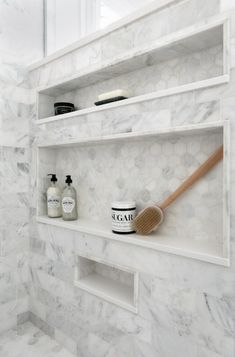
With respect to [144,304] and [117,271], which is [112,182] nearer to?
[117,271]

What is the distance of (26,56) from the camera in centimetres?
142

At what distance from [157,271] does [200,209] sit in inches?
10.0

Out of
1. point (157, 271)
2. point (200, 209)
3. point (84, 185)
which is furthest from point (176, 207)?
point (84, 185)

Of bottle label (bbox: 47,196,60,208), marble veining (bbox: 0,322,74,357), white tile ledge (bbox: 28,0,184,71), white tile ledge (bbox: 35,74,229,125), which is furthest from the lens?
bottle label (bbox: 47,196,60,208)

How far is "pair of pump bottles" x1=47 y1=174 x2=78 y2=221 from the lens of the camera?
1237mm

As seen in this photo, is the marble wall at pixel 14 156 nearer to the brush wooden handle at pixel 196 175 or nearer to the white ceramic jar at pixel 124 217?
the white ceramic jar at pixel 124 217

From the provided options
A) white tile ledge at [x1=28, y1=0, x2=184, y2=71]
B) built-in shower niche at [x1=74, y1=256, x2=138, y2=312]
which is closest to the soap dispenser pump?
built-in shower niche at [x1=74, y1=256, x2=138, y2=312]

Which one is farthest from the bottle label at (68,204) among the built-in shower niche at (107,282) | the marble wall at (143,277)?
the built-in shower niche at (107,282)

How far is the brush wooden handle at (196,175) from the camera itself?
2.71 ft

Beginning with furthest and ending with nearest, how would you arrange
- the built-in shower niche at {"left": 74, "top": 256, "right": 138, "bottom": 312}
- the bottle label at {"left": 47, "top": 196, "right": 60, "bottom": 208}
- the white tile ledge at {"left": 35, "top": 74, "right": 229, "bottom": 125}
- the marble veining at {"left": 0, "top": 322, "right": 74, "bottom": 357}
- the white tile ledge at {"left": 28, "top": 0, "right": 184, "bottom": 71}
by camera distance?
1. the bottle label at {"left": 47, "top": 196, "right": 60, "bottom": 208}
2. the marble veining at {"left": 0, "top": 322, "right": 74, "bottom": 357}
3. the built-in shower niche at {"left": 74, "top": 256, "right": 138, "bottom": 312}
4. the white tile ledge at {"left": 28, "top": 0, "right": 184, "bottom": 71}
5. the white tile ledge at {"left": 35, "top": 74, "right": 229, "bottom": 125}

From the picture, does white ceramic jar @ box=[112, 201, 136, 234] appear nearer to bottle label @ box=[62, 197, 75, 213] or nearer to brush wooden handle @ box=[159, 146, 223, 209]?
brush wooden handle @ box=[159, 146, 223, 209]

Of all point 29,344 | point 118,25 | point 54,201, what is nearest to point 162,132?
point 118,25

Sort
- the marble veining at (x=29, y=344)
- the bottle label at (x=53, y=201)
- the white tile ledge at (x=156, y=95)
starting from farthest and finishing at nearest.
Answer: the bottle label at (x=53, y=201) < the marble veining at (x=29, y=344) < the white tile ledge at (x=156, y=95)

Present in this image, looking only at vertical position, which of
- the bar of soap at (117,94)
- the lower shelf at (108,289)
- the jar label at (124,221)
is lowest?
the lower shelf at (108,289)
